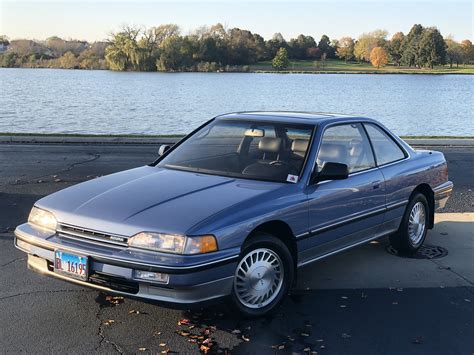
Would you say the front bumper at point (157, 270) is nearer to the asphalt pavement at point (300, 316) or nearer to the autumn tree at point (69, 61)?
the asphalt pavement at point (300, 316)

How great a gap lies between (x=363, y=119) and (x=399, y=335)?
8.04 feet

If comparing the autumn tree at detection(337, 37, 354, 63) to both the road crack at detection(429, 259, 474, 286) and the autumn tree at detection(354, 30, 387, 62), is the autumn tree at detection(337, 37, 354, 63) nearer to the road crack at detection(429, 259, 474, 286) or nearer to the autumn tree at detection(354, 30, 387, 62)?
the autumn tree at detection(354, 30, 387, 62)

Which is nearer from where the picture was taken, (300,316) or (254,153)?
(300,316)

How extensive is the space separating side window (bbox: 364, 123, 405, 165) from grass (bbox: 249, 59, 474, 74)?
109 metres

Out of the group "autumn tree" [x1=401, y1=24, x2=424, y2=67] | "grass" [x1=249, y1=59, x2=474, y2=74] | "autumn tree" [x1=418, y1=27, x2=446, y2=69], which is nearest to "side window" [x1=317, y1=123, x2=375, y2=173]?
"grass" [x1=249, y1=59, x2=474, y2=74]

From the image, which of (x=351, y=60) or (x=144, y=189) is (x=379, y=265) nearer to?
(x=144, y=189)

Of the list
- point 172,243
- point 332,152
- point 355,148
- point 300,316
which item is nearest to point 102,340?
point 172,243

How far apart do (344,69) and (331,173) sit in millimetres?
123071

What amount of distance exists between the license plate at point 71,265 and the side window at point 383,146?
3.12 metres

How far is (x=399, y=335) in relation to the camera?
4.04 meters

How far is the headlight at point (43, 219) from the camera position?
415cm

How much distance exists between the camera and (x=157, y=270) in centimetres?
368

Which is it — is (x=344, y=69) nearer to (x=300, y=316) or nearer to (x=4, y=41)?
(x=4, y=41)

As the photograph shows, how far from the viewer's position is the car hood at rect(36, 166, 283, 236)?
3854 millimetres
